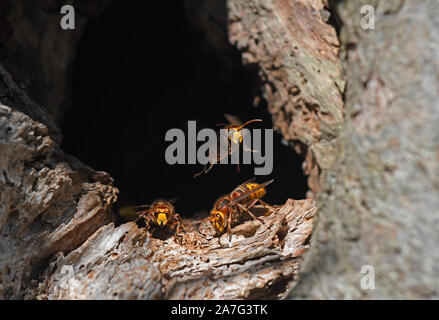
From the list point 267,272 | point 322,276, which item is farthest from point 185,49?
point 322,276

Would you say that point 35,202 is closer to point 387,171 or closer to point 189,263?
point 189,263

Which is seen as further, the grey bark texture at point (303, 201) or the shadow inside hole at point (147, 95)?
the shadow inside hole at point (147, 95)

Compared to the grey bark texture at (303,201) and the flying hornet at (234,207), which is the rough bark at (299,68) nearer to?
the grey bark texture at (303,201)

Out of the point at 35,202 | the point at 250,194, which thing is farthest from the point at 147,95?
the point at 35,202

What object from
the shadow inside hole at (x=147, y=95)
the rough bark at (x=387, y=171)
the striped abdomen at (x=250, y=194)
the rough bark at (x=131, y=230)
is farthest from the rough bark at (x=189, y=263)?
the shadow inside hole at (x=147, y=95)

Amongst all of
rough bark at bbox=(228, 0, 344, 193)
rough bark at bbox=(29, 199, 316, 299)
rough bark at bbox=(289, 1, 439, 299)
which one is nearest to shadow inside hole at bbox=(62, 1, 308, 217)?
rough bark at bbox=(228, 0, 344, 193)

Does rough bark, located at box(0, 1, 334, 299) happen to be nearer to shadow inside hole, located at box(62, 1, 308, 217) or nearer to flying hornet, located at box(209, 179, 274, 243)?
flying hornet, located at box(209, 179, 274, 243)
